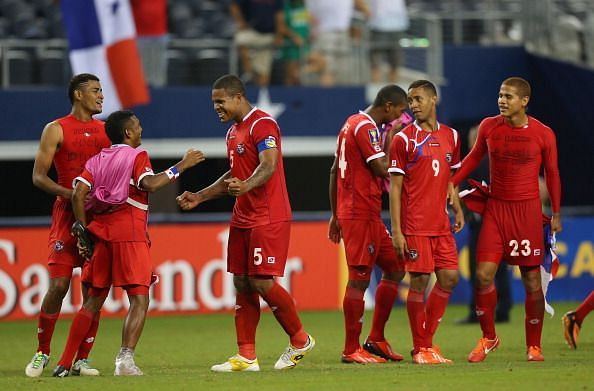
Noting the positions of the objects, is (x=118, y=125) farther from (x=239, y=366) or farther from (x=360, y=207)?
(x=360, y=207)

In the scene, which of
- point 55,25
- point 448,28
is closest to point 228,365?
point 55,25

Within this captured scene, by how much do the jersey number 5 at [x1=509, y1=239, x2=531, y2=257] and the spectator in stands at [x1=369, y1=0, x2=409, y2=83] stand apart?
921cm

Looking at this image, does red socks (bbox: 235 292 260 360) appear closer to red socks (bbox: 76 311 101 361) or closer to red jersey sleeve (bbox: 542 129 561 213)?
red socks (bbox: 76 311 101 361)

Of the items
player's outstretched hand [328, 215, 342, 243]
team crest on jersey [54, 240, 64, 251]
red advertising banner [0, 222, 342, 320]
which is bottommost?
red advertising banner [0, 222, 342, 320]

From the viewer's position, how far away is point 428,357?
35.0 ft

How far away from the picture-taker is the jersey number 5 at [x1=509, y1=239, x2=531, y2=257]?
10.9m

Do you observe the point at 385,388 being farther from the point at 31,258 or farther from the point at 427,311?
the point at 31,258

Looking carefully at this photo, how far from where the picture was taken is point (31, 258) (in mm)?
16547

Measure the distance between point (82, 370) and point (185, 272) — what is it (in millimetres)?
6593

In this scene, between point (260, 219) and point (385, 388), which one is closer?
point (385, 388)

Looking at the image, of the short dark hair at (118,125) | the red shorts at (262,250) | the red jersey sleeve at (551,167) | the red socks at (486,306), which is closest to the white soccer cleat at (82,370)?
the red shorts at (262,250)

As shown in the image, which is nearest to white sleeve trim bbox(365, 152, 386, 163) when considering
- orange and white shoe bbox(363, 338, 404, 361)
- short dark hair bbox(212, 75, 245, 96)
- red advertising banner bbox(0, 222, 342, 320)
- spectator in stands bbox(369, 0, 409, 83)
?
short dark hair bbox(212, 75, 245, 96)

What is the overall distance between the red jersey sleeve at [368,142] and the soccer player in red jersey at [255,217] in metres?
0.87

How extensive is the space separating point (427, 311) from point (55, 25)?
11214 mm
